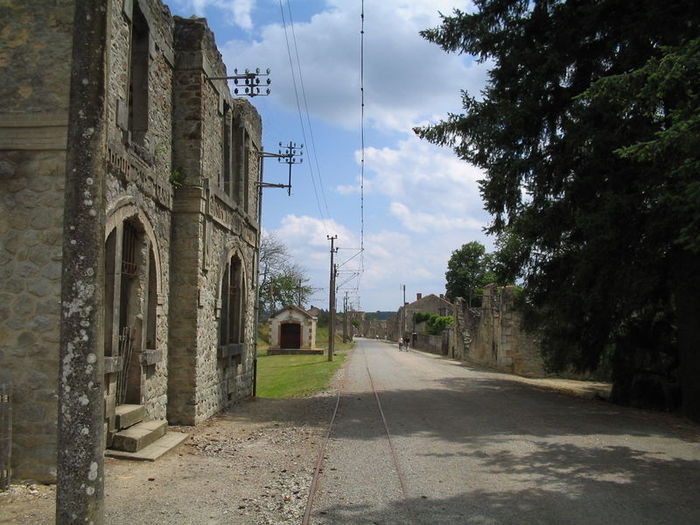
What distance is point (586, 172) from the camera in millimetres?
14250

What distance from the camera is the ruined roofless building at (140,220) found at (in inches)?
298

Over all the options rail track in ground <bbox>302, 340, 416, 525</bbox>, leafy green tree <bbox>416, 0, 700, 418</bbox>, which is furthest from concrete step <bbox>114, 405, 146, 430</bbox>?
leafy green tree <bbox>416, 0, 700, 418</bbox>

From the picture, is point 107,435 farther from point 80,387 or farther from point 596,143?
point 596,143

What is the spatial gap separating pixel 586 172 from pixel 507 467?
827cm

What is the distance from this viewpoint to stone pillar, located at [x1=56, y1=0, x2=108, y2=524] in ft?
13.1

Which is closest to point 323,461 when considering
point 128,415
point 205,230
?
point 128,415

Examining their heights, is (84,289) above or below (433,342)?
above

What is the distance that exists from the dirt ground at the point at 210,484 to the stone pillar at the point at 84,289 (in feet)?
7.89

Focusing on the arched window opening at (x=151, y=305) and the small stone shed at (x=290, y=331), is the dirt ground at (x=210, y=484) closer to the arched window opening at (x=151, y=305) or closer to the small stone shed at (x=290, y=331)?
Answer: the arched window opening at (x=151, y=305)

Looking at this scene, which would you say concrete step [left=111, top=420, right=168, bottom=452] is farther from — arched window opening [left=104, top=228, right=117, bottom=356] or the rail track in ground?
the rail track in ground

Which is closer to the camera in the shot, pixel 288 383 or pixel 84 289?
pixel 84 289

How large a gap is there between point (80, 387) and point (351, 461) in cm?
571

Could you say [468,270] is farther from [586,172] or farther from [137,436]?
[137,436]

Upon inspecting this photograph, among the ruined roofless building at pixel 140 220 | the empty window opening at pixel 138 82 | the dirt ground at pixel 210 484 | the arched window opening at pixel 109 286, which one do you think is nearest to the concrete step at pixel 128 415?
the ruined roofless building at pixel 140 220
